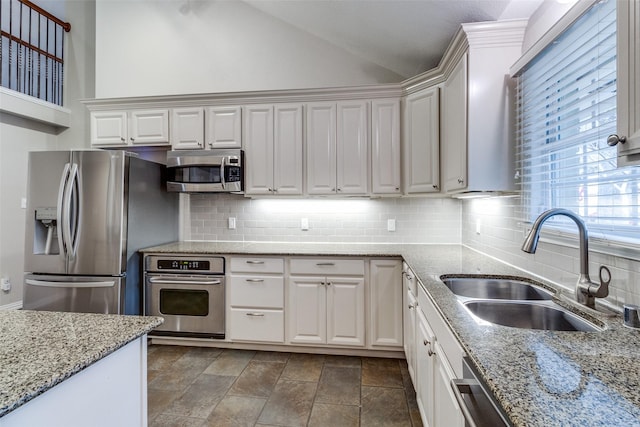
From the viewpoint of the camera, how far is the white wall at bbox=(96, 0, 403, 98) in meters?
3.35

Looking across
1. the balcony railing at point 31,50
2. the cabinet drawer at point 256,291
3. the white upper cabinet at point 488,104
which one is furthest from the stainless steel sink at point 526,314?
the balcony railing at point 31,50

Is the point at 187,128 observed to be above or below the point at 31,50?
below

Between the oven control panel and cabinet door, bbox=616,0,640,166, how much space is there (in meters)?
2.68

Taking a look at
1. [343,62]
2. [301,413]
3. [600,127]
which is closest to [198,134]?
[343,62]

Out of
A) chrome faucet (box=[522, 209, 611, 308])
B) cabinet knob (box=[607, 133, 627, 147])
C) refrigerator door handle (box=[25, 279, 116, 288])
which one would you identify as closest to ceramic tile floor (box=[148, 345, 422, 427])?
refrigerator door handle (box=[25, 279, 116, 288])

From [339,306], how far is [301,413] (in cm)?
90

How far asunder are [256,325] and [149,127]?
7.38 ft

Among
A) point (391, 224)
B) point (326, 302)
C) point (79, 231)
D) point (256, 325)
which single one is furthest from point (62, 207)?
A: point (391, 224)

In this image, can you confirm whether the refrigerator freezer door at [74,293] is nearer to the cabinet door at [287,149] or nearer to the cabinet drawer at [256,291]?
the cabinet drawer at [256,291]

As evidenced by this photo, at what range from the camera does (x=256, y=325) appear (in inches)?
110

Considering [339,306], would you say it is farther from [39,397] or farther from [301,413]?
[39,397]

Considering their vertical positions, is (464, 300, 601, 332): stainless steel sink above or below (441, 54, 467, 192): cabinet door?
below

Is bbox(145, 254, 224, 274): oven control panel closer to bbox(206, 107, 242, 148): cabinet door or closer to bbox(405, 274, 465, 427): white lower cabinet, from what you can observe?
bbox(206, 107, 242, 148): cabinet door

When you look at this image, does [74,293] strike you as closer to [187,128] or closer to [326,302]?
[187,128]
